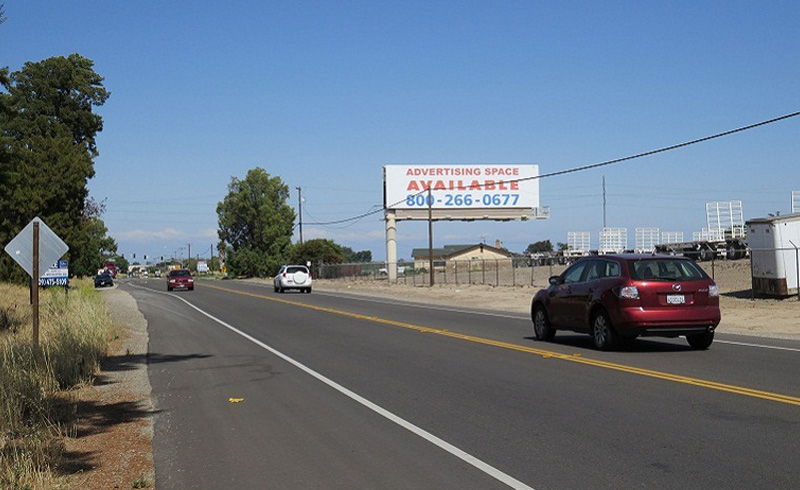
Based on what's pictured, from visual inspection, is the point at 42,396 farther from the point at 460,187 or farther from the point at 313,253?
the point at 313,253

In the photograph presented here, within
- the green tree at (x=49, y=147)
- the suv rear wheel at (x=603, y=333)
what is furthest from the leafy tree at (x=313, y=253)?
the suv rear wheel at (x=603, y=333)

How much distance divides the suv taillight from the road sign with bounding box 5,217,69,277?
993 cm

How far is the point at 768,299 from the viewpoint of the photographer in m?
27.7

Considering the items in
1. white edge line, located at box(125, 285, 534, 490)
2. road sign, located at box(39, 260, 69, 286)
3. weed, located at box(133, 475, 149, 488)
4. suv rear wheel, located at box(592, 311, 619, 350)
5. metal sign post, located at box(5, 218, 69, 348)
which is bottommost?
weed, located at box(133, 475, 149, 488)

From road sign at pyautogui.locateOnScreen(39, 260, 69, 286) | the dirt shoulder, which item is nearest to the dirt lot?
the dirt shoulder

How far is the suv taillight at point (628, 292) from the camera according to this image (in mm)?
14203

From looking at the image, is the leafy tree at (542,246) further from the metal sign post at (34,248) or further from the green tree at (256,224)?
the metal sign post at (34,248)

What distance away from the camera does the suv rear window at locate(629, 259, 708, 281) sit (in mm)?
14406


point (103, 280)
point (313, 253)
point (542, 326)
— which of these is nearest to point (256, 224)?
point (313, 253)

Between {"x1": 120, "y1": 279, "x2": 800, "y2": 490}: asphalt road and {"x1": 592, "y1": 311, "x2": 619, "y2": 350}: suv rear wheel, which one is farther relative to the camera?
{"x1": 592, "y1": 311, "x2": 619, "y2": 350}: suv rear wheel

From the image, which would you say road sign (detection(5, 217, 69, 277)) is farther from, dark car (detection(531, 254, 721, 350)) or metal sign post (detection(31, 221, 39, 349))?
dark car (detection(531, 254, 721, 350))

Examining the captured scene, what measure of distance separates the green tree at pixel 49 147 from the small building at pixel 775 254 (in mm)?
24478

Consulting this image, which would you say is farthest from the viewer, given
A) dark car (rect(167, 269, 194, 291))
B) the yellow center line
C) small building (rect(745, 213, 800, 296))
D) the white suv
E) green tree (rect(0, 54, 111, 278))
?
dark car (rect(167, 269, 194, 291))

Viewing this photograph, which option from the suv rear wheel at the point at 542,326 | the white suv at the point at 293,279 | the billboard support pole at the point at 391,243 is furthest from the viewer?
the billboard support pole at the point at 391,243
